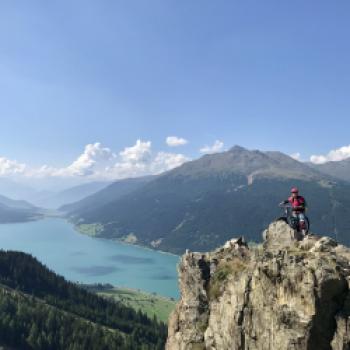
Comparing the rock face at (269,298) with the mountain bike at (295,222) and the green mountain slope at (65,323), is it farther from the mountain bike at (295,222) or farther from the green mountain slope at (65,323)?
the green mountain slope at (65,323)

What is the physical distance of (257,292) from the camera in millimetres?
35406

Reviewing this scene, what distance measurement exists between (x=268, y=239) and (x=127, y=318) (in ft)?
521

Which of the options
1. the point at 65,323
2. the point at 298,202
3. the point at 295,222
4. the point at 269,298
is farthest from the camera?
the point at 65,323

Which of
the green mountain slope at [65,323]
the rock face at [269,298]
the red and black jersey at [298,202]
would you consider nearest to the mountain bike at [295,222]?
the rock face at [269,298]

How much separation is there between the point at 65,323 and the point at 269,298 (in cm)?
13590

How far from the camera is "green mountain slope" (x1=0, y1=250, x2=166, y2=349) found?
460ft

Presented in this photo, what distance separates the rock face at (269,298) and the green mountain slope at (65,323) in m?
100

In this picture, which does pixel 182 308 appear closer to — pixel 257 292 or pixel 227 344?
pixel 227 344

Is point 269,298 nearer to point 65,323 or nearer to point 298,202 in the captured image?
point 298,202

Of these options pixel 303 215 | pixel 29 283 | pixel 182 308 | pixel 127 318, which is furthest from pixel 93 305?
pixel 303 215

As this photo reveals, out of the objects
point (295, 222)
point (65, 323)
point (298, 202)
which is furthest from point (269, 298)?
point (65, 323)

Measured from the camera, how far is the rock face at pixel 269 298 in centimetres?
2962

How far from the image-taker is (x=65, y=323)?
153m

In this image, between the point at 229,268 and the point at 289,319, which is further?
the point at 229,268
